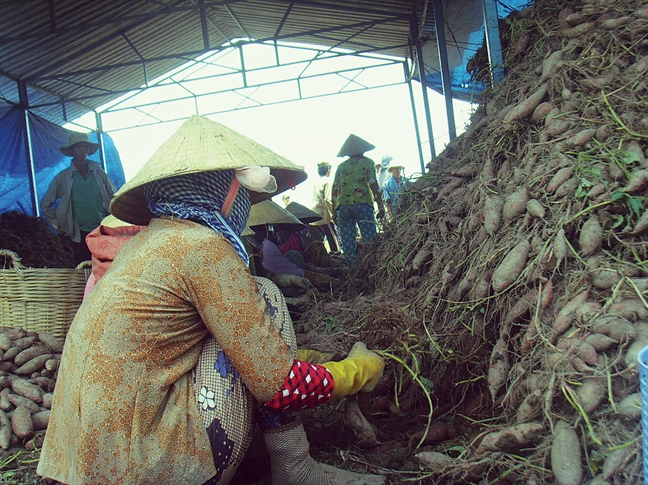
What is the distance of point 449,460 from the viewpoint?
1660mm

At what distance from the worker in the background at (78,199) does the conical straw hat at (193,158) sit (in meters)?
3.88

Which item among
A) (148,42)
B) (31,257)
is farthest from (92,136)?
(31,257)

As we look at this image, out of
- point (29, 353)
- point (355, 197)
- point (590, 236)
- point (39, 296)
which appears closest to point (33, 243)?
point (39, 296)

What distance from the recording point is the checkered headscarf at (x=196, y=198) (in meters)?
1.62

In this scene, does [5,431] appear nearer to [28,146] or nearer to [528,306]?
[528,306]

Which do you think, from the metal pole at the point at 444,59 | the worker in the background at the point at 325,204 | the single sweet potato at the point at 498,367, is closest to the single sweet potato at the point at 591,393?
the single sweet potato at the point at 498,367

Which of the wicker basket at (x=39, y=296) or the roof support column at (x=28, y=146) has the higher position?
the roof support column at (x=28, y=146)

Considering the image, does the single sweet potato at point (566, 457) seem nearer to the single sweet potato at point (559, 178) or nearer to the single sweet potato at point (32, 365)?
the single sweet potato at point (559, 178)

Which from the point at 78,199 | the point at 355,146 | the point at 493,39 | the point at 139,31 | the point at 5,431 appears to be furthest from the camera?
the point at 139,31

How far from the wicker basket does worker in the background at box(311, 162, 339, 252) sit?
5258 millimetres

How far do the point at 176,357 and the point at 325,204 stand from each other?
694 cm

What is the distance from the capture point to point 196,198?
165 cm

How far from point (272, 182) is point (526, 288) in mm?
944

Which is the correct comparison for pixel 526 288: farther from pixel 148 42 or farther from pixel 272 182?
pixel 148 42
